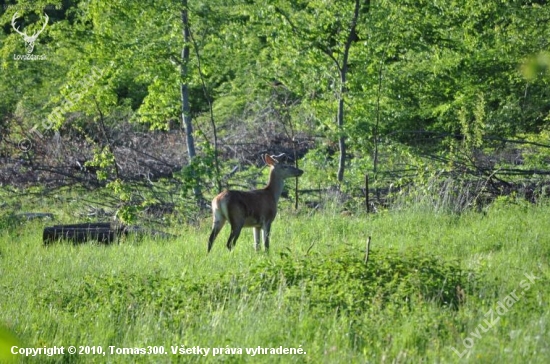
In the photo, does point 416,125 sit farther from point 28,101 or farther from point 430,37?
point 28,101

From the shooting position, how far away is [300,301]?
24.5 feet

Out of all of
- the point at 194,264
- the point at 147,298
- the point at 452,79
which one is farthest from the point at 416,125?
the point at 147,298

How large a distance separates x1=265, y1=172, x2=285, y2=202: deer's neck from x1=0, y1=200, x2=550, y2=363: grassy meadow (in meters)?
1.53

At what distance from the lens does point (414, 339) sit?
6.41 metres

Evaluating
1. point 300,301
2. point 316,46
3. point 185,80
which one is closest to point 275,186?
point 185,80

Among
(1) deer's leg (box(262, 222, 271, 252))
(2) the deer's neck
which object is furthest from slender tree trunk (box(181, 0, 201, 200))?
(1) deer's leg (box(262, 222, 271, 252))

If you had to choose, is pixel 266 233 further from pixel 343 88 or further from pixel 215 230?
pixel 343 88

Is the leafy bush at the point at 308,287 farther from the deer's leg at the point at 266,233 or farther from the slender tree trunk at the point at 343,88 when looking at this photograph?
the slender tree trunk at the point at 343,88

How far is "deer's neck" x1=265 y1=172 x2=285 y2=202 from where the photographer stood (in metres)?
12.7

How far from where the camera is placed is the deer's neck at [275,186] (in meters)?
12.7

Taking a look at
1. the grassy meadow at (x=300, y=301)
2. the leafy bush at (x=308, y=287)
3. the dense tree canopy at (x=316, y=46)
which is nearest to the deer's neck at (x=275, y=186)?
the grassy meadow at (x=300, y=301)

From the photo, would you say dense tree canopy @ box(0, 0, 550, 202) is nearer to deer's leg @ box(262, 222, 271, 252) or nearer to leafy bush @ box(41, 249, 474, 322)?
deer's leg @ box(262, 222, 271, 252)

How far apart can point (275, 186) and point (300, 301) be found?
Result: 218 inches

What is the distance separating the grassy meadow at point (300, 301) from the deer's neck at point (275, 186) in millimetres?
1526
